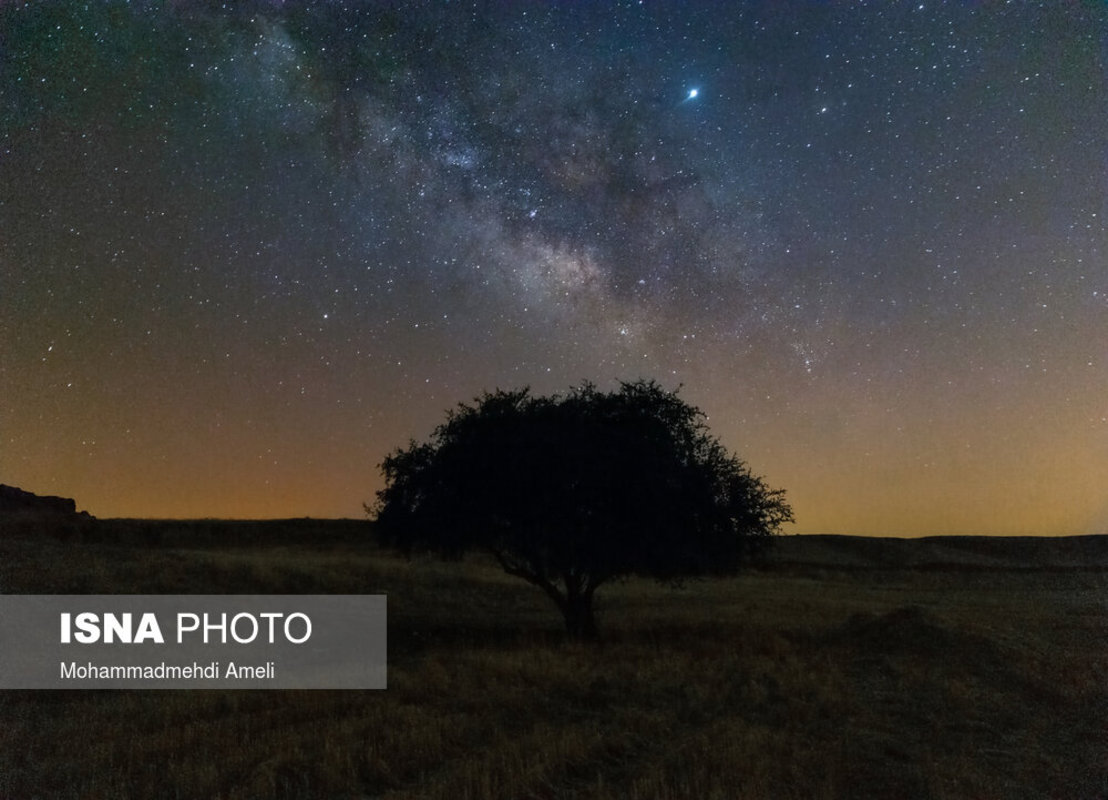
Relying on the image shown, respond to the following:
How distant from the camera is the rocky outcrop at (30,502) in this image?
299 feet

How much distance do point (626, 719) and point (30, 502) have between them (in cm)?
10420

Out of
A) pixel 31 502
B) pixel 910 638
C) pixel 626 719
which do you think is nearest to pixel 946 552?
pixel 910 638

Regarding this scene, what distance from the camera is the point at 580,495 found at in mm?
26516

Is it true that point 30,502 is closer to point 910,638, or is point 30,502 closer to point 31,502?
point 31,502

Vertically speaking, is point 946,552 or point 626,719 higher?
point 626,719

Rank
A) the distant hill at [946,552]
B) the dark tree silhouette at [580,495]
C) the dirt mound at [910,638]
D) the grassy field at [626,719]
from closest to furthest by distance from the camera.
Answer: the grassy field at [626,719]
the dirt mound at [910,638]
the dark tree silhouette at [580,495]
the distant hill at [946,552]

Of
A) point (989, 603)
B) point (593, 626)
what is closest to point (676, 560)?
point (593, 626)

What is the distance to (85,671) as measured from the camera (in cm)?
1991

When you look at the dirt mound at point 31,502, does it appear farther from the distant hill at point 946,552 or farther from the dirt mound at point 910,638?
the dirt mound at point 910,638

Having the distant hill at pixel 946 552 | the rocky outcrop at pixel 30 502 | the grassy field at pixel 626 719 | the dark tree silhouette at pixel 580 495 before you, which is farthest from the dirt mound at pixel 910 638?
the rocky outcrop at pixel 30 502

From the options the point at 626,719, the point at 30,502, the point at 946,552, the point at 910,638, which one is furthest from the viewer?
the point at 946,552

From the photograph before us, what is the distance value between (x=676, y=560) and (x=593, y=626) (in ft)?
13.2

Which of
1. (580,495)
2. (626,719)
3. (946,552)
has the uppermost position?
(580,495)

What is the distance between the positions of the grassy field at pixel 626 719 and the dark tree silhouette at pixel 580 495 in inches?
108
